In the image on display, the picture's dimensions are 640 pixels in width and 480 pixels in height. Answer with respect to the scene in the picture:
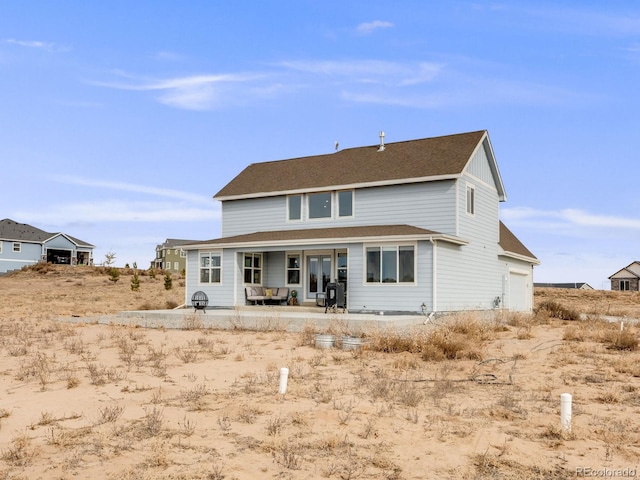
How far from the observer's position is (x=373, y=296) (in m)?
23.6

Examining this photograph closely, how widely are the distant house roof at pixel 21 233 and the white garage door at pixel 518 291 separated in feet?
185

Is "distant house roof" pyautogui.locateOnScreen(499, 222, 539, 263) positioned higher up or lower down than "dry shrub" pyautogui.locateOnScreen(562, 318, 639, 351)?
higher up

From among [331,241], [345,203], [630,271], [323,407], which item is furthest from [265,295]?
[630,271]

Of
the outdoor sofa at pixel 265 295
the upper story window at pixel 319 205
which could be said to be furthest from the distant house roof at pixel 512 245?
the outdoor sofa at pixel 265 295

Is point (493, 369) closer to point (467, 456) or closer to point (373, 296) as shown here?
point (467, 456)

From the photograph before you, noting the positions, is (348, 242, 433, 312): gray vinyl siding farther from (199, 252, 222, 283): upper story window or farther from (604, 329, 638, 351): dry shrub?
(604, 329, 638, 351): dry shrub

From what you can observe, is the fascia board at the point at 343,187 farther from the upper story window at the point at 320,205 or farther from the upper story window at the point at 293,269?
the upper story window at the point at 293,269

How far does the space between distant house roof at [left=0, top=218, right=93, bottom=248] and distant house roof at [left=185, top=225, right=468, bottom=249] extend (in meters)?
49.5

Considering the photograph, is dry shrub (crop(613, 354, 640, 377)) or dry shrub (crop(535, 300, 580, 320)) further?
dry shrub (crop(535, 300, 580, 320))

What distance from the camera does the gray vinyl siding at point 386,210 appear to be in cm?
2491

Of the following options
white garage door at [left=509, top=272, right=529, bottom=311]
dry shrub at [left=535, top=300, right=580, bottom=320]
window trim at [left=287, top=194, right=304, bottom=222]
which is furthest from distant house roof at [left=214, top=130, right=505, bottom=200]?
dry shrub at [left=535, top=300, right=580, bottom=320]

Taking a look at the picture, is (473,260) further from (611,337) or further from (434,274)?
(611,337)

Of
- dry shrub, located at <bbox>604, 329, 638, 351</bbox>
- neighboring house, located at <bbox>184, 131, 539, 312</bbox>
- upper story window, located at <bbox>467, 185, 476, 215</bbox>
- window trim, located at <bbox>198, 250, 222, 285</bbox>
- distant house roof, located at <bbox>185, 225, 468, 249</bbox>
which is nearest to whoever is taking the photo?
dry shrub, located at <bbox>604, 329, 638, 351</bbox>

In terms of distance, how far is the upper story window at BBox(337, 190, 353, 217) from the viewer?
27.1 meters
